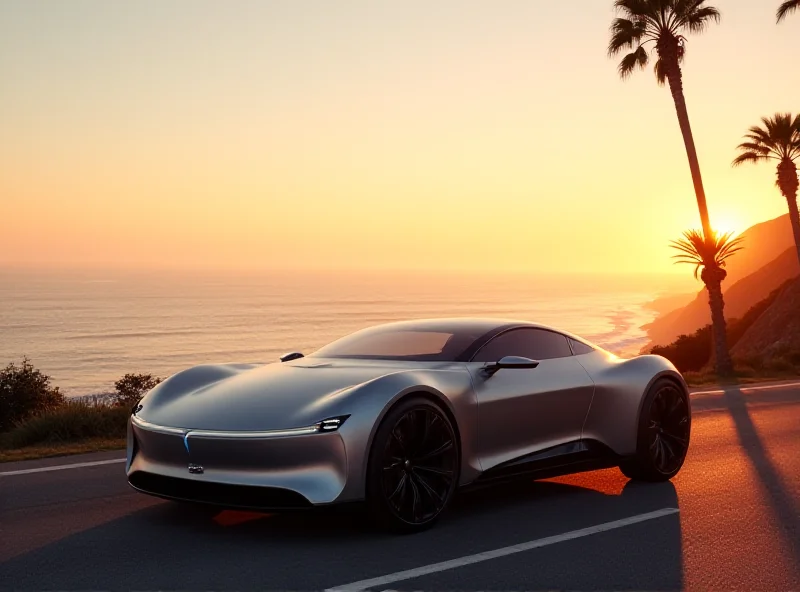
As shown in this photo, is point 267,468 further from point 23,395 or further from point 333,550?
point 23,395

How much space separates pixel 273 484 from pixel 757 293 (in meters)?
129

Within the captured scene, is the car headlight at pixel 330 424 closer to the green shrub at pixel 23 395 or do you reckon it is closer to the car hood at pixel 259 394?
the car hood at pixel 259 394

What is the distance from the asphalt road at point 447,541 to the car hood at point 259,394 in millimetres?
677

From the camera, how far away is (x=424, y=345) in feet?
→ 23.1

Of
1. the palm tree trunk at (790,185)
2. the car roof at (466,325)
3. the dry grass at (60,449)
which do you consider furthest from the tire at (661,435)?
the palm tree trunk at (790,185)

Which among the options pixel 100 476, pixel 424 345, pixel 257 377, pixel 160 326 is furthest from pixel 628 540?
pixel 160 326

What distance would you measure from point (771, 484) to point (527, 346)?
2.41 m

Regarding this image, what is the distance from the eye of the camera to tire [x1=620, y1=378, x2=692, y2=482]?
772 centimetres

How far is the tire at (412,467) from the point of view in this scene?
5.62 meters

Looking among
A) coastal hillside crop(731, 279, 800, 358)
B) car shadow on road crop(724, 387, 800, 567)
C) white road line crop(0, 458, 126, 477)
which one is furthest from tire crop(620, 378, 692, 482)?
coastal hillside crop(731, 279, 800, 358)

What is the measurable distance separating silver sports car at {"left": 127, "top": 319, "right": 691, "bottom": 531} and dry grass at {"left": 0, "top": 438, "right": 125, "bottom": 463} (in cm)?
311

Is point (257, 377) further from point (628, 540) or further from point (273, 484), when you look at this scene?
point (628, 540)

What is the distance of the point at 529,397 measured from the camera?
6.82 m

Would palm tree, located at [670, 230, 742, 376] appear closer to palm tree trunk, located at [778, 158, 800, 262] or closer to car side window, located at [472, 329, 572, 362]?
palm tree trunk, located at [778, 158, 800, 262]
